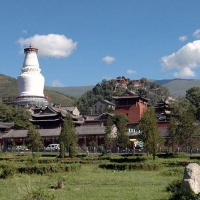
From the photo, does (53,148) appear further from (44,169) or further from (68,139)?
(44,169)

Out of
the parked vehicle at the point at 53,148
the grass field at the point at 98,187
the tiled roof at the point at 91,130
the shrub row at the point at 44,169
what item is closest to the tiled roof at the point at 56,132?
the tiled roof at the point at 91,130

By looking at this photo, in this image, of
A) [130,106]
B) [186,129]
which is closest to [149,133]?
[186,129]

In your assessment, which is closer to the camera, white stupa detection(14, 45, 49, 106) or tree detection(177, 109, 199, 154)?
tree detection(177, 109, 199, 154)

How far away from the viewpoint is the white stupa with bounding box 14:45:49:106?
A: 94.8 meters

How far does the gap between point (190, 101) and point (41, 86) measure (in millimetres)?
34387

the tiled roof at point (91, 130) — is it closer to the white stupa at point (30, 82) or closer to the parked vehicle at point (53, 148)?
the parked vehicle at point (53, 148)

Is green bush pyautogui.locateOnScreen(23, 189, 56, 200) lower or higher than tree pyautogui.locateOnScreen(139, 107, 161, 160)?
lower

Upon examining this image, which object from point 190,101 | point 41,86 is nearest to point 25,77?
point 41,86

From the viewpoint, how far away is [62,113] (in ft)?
227

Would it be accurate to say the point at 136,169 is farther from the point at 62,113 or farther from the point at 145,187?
the point at 62,113

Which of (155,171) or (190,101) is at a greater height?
(190,101)

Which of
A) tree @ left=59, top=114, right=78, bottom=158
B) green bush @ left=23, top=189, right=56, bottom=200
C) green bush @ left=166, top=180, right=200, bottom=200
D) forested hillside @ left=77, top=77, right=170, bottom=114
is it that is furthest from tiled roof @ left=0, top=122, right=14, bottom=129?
green bush @ left=23, top=189, right=56, bottom=200

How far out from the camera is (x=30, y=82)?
95938mm

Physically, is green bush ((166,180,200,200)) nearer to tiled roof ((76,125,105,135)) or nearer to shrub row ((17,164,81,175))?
shrub row ((17,164,81,175))
